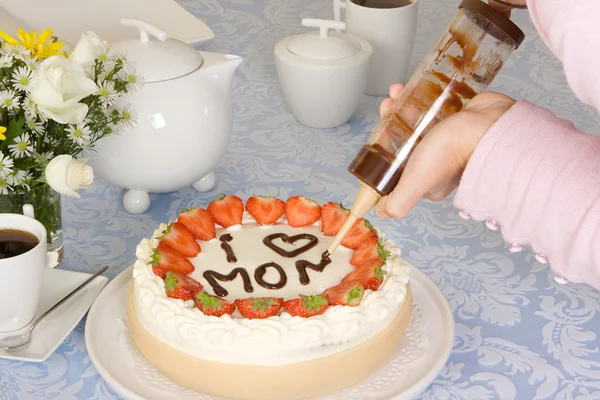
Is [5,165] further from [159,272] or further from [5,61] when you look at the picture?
[159,272]

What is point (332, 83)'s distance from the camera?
4.95ft

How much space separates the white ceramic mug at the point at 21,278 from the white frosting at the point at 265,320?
0.12 m

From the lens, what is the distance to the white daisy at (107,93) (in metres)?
1.07

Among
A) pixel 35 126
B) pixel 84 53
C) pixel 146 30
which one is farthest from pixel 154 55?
pixel 35 126

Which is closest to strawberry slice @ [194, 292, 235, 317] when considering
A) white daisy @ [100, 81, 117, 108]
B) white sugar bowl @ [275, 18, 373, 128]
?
white daisy @ [100, 81, 117, 108]

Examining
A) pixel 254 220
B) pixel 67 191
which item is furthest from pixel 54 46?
pixel 254 220

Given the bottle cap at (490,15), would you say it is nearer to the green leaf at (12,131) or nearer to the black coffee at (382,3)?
the green leaf at (12,131)

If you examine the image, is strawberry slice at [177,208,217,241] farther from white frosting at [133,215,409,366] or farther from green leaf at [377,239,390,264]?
green leaf at [377,239,390,264]

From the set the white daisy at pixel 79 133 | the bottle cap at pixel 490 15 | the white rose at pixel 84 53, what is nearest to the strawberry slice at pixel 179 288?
the white daisy at pixel 79 133

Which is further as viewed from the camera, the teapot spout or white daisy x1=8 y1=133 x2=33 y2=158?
the teapot spout

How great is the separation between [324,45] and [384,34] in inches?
6.2

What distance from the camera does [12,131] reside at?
3.31 ft

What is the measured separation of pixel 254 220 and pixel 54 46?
355 mm

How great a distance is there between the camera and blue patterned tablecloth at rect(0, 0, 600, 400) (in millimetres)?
982
